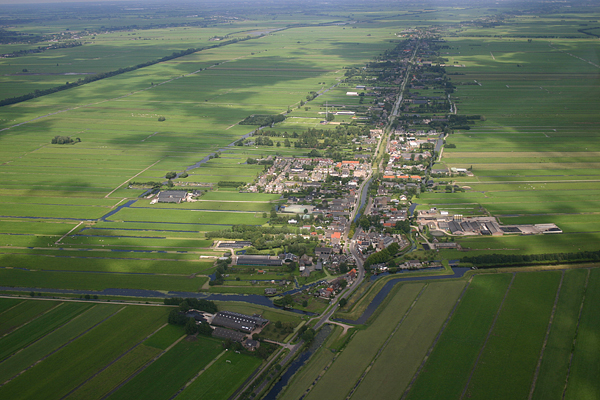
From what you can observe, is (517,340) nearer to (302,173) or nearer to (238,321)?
(238,321)

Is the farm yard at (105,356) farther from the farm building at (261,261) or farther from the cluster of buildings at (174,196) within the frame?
the cluster of buildings at (174,196)

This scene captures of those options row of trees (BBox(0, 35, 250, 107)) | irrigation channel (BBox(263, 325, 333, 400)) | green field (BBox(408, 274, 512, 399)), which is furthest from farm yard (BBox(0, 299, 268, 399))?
row of trees (BBox(0, 35, 250, 107))

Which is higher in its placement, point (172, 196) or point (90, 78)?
point (90, 78)

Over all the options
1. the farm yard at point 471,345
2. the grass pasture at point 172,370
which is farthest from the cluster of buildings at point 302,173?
the grass pasture at point 172,370

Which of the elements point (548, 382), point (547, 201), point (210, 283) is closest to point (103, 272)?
point (210, 283)

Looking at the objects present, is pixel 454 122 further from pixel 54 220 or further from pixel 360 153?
pixel 54 220

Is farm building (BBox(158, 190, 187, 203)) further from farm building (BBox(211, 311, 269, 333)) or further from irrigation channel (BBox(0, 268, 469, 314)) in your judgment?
farm building (BBox(211, 311, 269, 333))

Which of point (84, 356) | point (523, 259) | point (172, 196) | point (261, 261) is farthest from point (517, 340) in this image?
point (172, 196)
